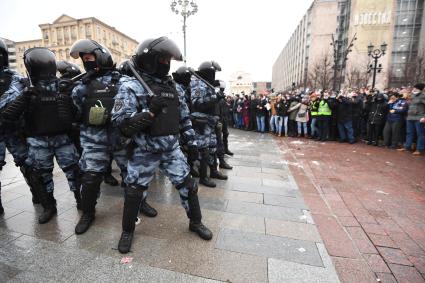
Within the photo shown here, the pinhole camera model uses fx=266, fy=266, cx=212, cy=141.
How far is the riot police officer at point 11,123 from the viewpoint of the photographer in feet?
9.84

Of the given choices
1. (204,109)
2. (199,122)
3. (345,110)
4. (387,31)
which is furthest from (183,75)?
(387,31)

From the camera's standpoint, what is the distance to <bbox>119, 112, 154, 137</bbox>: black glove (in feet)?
7.48

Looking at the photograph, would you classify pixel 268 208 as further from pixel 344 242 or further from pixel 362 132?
pixel 362 132

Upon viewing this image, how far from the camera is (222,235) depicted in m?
2.93

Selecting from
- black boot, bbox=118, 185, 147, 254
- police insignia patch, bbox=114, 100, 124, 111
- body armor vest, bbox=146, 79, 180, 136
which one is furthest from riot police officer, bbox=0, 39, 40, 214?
body armor vest, bbox=146, 79, 180, 136

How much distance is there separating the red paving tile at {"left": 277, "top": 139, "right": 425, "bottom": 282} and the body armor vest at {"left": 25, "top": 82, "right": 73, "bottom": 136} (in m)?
3.24

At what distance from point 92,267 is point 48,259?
0.47 m

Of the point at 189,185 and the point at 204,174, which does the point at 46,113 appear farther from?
the point at 204,174

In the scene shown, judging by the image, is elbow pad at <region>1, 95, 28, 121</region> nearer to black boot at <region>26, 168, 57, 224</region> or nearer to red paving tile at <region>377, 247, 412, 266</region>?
black boot at <region>26, 168, 57, 224</region>

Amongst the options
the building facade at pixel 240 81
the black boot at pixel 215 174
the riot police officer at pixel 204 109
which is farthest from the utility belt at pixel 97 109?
the building facade at pixel 240 81

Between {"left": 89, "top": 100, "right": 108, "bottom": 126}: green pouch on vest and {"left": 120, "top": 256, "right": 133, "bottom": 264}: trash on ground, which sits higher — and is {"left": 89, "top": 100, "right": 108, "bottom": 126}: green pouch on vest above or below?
above

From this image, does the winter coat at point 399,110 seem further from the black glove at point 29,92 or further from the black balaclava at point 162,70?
the black glove at point 29,92

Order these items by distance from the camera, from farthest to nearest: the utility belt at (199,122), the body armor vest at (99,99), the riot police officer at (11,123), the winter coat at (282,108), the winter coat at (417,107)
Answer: the winter coat at (282,108), the winter coat at (417,107), the utility belt at (199,122), the riot police officer at (11,123), the body armor vest at (99,99)

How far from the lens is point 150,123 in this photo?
92.1 inches
